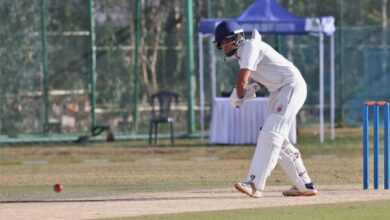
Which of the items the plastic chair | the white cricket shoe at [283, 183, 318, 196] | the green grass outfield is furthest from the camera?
the plastic chair

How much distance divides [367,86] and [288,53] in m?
2.55

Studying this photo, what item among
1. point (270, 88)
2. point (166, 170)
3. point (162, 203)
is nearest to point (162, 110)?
point (166, 170)

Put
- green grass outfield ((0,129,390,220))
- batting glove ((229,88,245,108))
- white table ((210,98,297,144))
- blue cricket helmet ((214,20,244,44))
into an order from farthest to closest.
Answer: white table ((210,98,297,144)), batting glove ((229,88,245,108)), blue cricket helmet ((214,20,244,44)), green grass outfield ((0,129,390,220))

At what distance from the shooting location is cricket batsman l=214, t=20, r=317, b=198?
14.3 meters

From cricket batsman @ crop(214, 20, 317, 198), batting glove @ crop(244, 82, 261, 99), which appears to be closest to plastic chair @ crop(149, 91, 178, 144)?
batting glove @ crop(244, 82, 261, 99)

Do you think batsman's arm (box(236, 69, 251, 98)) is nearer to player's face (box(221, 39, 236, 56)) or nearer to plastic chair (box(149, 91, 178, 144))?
player's face (box(221, 39, 236, 56))

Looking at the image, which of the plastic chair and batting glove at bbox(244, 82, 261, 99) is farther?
the plastic chair

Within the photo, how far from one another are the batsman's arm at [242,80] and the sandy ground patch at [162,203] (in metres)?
1.25

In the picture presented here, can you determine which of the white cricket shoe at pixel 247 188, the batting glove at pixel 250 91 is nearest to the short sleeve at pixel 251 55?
the batting glove at pixel 250 91

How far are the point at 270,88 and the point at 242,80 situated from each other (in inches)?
23.9

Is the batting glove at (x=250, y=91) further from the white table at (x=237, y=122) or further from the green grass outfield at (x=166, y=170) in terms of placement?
the white table at (x=237, y=122)

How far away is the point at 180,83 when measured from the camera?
3247 centimetres

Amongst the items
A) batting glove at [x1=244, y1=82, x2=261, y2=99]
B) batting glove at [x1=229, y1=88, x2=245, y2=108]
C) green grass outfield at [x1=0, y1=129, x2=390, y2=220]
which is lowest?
green grass outfield at [x1=0, y1=129, x2=390, y2=220]

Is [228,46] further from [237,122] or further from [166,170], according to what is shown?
[237,122]
